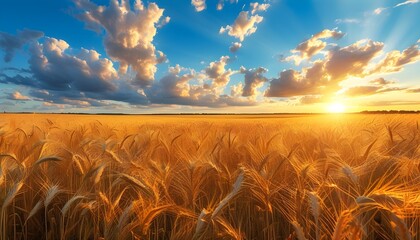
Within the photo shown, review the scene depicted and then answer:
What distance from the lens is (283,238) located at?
6.27ft

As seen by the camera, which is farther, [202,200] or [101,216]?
[202,200]

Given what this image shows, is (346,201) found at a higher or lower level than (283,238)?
higher

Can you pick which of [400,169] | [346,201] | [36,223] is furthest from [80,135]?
[400,169]

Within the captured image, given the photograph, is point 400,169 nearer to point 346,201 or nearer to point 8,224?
point 346,201

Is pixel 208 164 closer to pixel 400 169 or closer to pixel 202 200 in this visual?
pixel 202 200

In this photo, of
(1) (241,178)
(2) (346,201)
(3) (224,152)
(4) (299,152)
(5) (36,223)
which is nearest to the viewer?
(1) (241,178)

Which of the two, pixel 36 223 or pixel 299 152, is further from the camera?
pixel 299 152

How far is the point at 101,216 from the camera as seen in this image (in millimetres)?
1975

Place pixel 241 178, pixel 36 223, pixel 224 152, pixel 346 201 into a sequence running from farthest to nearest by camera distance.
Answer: pixel 224 152
pixel 36 223
pixel 346 201
pixel 241 178

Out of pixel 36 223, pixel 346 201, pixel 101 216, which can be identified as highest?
pixel 346 201

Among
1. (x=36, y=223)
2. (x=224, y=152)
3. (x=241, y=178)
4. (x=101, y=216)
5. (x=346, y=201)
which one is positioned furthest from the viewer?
(x=224, y=152)

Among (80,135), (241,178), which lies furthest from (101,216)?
(80,135)

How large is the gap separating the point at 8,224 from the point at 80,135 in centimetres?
261

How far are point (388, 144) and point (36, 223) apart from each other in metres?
3.76
